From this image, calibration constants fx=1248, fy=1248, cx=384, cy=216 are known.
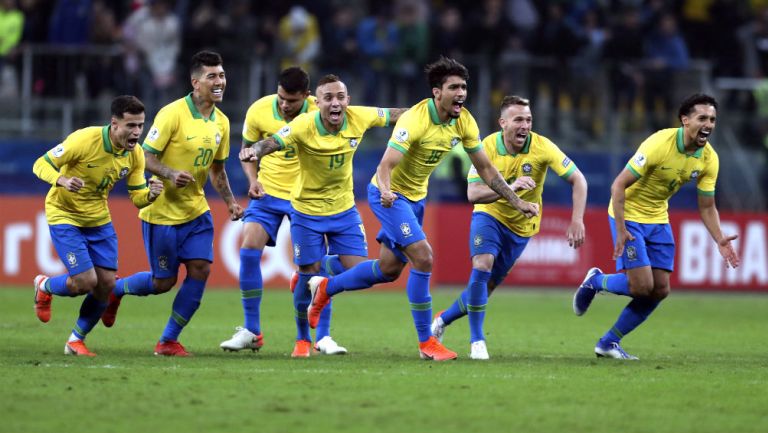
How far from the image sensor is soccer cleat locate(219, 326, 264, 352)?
457 inches

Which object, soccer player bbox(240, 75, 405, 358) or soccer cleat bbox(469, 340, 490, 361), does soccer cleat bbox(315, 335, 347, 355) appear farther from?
soccer cleat bbox(469, 340, 490, 361)

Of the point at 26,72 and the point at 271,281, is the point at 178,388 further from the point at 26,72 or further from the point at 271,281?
the point at 26,72

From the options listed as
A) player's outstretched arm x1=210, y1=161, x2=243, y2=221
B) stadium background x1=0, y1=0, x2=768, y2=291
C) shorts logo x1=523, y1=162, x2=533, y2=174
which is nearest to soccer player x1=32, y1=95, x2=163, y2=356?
player's outstretched arm x1=210, y1=161, x2=243, y2=221

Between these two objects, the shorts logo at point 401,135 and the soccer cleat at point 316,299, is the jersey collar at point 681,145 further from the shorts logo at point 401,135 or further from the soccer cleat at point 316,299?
the soccer cleat at point 316,299

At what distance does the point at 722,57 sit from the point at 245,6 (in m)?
9.89

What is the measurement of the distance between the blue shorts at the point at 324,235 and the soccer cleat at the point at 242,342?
80cm

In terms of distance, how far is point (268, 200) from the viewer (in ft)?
40.9

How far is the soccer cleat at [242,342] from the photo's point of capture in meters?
11.6

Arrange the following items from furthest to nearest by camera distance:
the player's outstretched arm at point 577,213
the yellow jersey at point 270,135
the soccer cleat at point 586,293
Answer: the soccer cleat at point 586,293 < the yellow jersey at point 270,135 < the player's outstretched arm at point 577,213

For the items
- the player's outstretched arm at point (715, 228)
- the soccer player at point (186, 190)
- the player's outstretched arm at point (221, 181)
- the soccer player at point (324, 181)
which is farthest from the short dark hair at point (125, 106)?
the player's outstretched arm at point (715, 228)

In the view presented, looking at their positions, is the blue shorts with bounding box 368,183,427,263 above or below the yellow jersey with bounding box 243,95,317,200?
below

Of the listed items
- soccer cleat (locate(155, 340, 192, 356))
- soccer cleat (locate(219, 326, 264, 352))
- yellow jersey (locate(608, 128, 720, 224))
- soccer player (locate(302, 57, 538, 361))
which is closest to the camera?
soccer player (locate(302, 57, 538, 361))

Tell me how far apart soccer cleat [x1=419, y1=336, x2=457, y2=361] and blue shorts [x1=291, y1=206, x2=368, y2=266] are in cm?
128

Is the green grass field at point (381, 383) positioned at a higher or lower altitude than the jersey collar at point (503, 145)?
lower
